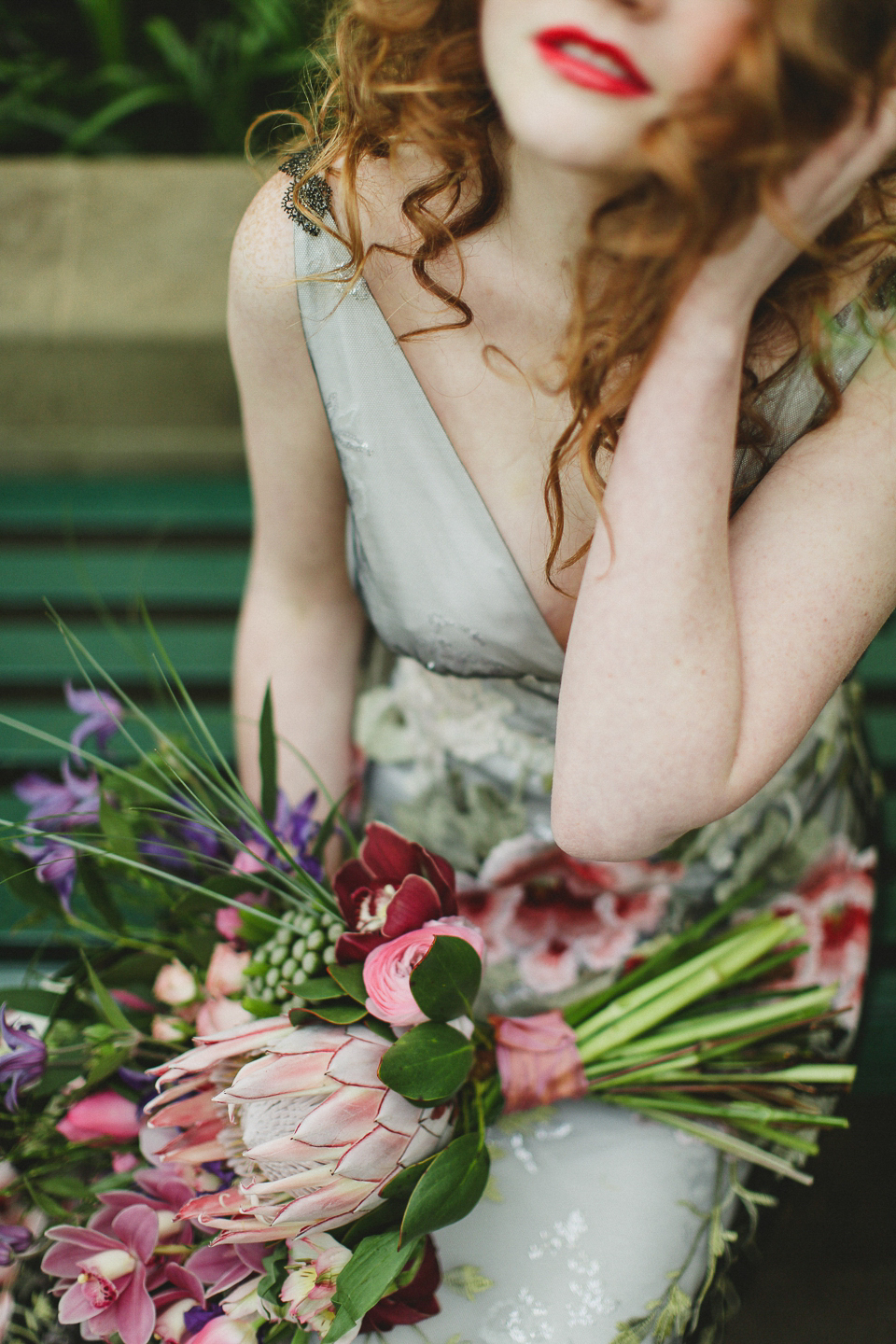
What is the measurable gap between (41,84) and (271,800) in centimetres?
188

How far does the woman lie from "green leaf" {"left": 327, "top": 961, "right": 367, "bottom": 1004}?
0.62 ft

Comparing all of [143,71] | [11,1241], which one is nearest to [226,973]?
[11,1241]

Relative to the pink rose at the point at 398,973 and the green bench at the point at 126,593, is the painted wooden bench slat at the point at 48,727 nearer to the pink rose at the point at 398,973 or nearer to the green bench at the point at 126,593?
the green bench at the point at 126,593

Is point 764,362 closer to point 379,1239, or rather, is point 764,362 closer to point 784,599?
point 784,599

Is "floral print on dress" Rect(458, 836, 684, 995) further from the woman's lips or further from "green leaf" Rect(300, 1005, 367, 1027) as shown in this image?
the woman's lips

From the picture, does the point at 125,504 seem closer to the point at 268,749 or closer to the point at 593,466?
the point at 268,749

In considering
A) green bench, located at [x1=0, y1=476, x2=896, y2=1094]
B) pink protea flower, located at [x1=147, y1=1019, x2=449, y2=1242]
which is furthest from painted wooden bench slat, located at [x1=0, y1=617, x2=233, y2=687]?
pink protea flower, located at [x1=147, y1=1019, x2=449, y2=1242]

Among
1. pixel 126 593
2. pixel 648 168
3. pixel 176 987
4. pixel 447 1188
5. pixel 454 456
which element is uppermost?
pixel 648 168

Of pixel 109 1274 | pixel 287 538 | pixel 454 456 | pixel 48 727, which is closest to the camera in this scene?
pixel 109 1274

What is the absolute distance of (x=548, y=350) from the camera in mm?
808

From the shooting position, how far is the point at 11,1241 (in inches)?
26.5

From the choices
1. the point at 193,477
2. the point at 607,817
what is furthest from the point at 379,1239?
the point at 193,477

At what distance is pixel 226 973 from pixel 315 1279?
210 millimetres

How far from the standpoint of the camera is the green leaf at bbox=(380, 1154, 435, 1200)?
1.94 ft
